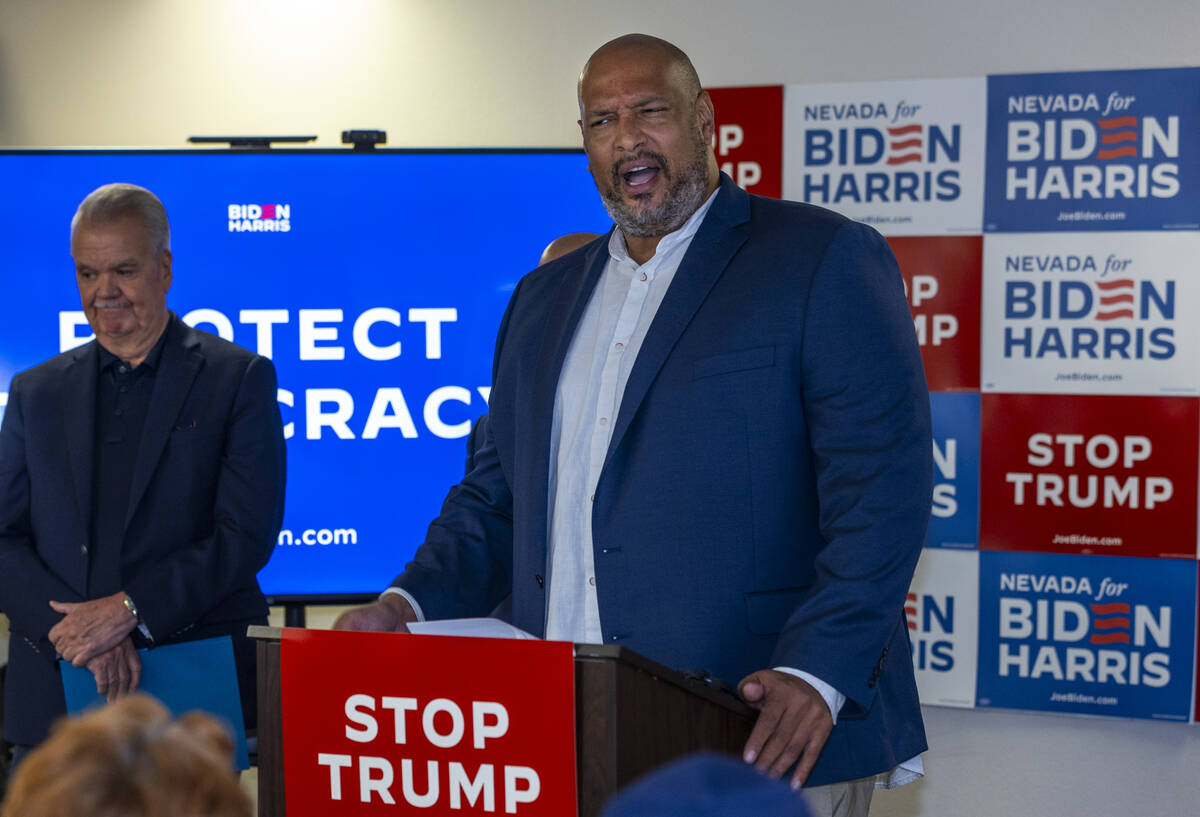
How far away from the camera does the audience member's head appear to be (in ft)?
2.23

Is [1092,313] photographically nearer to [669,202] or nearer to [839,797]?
→ [669,202]

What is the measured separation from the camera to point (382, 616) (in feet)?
4.99

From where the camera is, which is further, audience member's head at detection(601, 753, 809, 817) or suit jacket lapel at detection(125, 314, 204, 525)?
suit jacket lapel at detection(125, 314, 204, 525)

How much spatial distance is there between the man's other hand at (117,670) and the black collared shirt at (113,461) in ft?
0.40

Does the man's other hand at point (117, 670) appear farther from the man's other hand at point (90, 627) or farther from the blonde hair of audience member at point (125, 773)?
the blonde hair of audience member at point (125, 773)

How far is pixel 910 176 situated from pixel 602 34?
1.25 meters

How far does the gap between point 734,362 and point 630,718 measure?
0.51 meters

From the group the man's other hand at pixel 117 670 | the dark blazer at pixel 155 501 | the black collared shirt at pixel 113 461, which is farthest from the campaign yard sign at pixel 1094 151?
the man's other hand at pixel 117 670

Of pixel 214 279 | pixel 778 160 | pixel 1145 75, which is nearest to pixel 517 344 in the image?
pixel 214 279

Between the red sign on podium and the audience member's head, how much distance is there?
1.72 feet

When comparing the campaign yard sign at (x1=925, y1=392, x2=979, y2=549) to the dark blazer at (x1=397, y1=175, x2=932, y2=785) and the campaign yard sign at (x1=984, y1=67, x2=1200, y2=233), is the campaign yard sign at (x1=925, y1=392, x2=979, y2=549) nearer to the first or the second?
the campaign yard sign at (x1=984, y1=67, x2=1200, y2=233)

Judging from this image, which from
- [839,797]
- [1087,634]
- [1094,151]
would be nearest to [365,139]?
[1094,151]

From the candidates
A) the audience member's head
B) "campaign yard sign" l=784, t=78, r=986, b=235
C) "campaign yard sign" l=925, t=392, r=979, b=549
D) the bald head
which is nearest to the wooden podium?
the audience member's head

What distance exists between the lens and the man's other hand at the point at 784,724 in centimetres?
134
